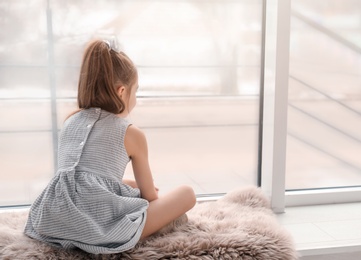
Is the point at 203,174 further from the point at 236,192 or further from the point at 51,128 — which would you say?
the point at 51,128

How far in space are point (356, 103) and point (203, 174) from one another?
797 mm

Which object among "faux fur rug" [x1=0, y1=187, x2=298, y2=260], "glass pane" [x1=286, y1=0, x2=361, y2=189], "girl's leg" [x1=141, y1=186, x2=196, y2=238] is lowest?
"faux fur rug" [x1=0, y1=187, x2=298, y2=260]

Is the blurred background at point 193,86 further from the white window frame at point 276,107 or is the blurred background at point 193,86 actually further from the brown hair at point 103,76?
the brown hair at point 103,76

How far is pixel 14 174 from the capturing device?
192 centimetres

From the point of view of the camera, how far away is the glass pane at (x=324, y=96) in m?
2.04

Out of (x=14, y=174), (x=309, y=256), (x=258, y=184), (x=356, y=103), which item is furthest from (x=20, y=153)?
(x=356, y=103)

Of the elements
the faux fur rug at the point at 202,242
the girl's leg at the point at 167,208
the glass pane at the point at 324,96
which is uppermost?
the glass pane at the point at 324,96

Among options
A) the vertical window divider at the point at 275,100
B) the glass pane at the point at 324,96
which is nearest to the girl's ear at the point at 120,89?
the vertical window divider at the point at 275,100

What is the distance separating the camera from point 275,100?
186 cm

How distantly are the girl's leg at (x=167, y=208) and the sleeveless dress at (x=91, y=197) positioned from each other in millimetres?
30

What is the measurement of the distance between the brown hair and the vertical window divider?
0.66 meters

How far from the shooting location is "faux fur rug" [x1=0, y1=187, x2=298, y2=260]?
1343 millimetres

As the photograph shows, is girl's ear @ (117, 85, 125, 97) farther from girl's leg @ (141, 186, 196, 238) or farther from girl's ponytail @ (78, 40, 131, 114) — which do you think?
girl's leg @ (141, 186, 196, 238)

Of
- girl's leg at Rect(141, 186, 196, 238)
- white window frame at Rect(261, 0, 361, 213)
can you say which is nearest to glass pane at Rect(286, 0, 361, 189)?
white window frame at Rect(261, 0, 361, 213)
